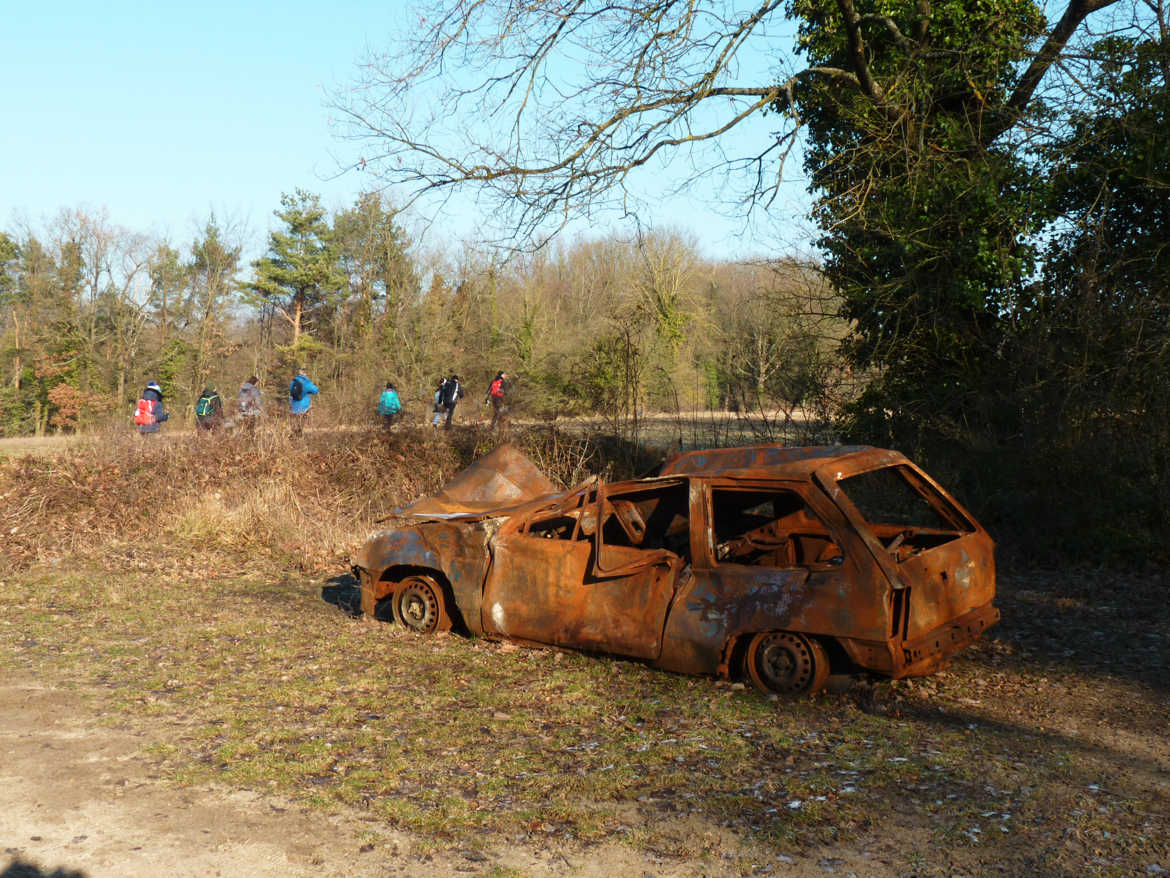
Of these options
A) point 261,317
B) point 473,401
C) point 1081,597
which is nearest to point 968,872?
point 1081,597

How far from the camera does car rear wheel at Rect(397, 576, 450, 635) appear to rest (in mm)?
8109

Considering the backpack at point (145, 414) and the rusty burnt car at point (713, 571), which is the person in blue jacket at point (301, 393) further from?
the rusty burnt car at point (713, 571)

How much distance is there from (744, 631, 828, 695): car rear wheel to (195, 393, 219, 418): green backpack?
14455mm

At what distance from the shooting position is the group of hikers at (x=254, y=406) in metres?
16.6

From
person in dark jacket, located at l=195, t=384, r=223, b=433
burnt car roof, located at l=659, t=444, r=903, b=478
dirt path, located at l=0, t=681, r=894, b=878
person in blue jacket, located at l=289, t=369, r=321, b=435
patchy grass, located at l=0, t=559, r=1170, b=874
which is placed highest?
person in blue jacket, located at l=289, t=369, r=321, b=435

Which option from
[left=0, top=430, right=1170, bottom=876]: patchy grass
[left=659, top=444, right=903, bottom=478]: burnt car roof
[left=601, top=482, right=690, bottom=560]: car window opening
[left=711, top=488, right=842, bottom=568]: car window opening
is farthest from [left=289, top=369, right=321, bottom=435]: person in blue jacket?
[left=659, top=444, right=903, bottom=478]: burnt car roof

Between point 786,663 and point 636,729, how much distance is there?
1.10 metres

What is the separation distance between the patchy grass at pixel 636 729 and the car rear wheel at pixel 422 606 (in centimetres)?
17

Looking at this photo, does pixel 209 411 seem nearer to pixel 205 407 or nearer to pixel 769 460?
pixel 205 407

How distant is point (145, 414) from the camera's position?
20859 millimetres

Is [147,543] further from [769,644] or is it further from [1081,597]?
[1081,597]

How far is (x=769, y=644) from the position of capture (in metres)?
6.42

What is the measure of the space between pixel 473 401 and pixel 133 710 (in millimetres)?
34489

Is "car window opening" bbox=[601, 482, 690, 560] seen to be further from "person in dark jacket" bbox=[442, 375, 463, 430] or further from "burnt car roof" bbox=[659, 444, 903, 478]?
"person in dark jacket" bbox=[442, 375, 463, 430]
